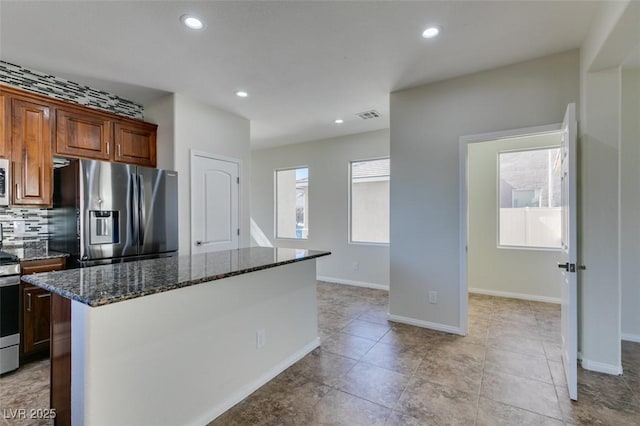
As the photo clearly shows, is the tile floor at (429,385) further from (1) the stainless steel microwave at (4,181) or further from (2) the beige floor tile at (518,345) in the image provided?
(1) the stainless steel microwave at (4,181)

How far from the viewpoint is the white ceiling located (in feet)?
6.72

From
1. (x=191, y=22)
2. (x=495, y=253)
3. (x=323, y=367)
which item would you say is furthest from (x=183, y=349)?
(x=495, y=253)

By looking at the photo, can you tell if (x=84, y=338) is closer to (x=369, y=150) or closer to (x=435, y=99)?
(x=435, y=99)

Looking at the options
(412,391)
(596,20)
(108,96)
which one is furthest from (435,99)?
(108,96)

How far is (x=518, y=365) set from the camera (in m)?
2.48

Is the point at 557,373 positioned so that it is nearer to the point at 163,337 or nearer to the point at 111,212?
the point at 163,337

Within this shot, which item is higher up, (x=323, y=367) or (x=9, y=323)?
(x=9, y=323)

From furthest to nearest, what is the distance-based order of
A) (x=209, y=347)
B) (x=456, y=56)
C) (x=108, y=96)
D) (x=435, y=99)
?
(x=108, y=96), (x=435, y=99), (x=456, y=56), (x=209, y=347)

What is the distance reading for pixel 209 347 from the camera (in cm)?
184

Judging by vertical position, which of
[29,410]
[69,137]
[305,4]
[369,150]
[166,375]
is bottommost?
[29,410]

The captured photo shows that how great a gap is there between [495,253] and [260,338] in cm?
393

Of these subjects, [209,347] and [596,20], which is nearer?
[209,347]

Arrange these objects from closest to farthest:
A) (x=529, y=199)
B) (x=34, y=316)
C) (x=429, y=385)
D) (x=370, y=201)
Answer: (x=429, y=385) → (x=34, y=316) → (x=529, y=199) → (x=370, y=201)

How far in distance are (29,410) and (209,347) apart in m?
1.29
